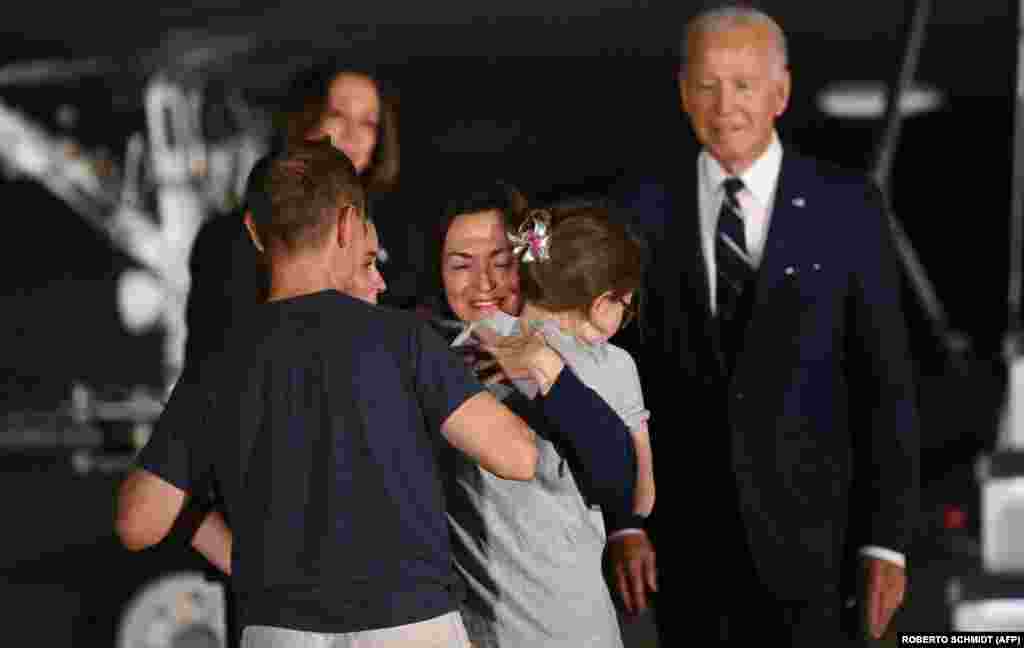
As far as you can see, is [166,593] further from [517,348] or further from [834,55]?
[834,55]

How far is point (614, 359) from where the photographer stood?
2.83 meters

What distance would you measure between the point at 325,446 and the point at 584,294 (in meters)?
0.53

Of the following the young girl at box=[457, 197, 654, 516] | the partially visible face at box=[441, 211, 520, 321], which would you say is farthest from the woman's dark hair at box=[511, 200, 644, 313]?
the partially visible face at box=[441, 211, 520, 321]

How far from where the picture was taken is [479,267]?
298cm

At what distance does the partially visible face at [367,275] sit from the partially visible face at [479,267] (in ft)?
0.75

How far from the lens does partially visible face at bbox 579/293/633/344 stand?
280 centimetres

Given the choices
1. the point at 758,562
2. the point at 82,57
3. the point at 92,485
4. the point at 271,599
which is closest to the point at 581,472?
the point at 271,599

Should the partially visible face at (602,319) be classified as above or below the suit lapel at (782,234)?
below

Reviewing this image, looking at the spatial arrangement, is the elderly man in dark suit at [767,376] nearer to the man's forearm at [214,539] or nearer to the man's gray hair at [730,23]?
the man's gray hair at [730,23]

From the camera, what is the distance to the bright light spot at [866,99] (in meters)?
21.0

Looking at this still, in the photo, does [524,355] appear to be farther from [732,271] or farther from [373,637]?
[732,271]

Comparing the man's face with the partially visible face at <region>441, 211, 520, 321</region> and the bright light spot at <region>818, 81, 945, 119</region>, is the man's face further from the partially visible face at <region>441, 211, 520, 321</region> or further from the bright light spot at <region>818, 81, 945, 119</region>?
the bright light spot at <region>818, 81, 945, 119</region>

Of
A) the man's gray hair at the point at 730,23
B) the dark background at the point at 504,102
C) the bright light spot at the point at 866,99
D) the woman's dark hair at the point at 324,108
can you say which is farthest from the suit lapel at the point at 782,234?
the bright light spot at the point at 866,99

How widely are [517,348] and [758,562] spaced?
85cm
